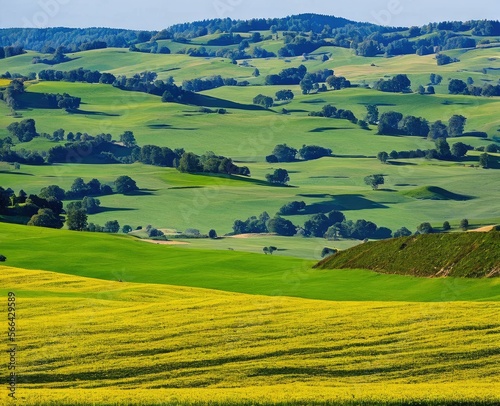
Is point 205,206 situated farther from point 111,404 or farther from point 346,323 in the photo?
point 111,404

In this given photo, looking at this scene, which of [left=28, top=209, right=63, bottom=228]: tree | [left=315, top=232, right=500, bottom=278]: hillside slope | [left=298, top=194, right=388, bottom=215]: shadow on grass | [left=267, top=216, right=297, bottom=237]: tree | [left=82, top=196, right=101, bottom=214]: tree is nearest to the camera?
[left=315, top=232, right=500, bottom=278]: hillside slope

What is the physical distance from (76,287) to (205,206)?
105 m

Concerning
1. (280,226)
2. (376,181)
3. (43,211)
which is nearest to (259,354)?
(43,211)

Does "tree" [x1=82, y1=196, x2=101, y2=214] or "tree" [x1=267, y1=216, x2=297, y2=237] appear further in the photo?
"tree" [x1=82, y1=196, x2=101, y2=214]

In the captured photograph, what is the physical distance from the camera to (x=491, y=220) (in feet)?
511

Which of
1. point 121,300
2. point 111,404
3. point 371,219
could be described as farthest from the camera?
point 371,219

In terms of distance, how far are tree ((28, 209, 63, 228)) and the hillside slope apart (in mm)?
53977

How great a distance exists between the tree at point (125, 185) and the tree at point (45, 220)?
5466cm

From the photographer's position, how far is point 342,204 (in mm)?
178750

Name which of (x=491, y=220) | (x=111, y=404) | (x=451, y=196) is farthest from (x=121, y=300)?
(x=451, y=196)

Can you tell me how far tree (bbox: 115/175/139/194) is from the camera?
7330 inches

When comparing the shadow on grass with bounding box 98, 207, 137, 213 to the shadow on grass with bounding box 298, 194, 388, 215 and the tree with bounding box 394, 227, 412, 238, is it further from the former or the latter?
the tree with bounding box 394, 227, 412, 238

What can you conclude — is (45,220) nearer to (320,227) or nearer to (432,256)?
(320,227)

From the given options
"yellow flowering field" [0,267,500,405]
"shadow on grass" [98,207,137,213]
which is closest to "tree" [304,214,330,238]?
"shadow on grass" [98,207,137,213]
